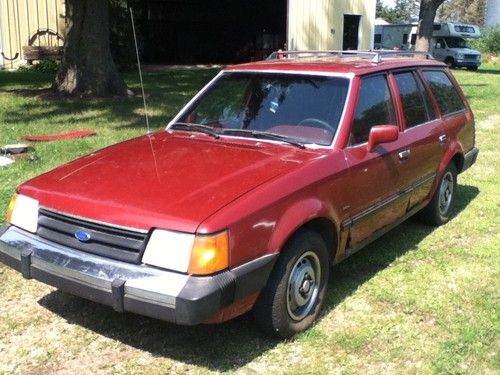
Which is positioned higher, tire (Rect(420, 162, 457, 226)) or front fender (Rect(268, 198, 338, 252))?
front fender (Rect(268, 198, 338, 252))

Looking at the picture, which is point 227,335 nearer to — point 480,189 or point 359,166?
point 359,166

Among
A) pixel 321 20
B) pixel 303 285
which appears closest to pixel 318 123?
pixel 303 285

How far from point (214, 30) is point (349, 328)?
2908 centimetres

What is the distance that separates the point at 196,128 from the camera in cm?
454

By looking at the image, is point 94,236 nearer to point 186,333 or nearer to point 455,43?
point 186,333

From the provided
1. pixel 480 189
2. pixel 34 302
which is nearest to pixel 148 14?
pixel 480 189

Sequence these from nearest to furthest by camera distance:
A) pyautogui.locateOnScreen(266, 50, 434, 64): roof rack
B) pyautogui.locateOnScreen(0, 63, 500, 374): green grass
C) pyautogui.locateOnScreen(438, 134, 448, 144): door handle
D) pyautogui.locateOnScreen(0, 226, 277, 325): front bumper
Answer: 1. pyautogui.locateOnScreen(0, 226, 277, 325): front bumper
2. pyautogui.locateOnScreen(0, 63, 500, 374): green grass
3. pyautogui.locateOnScreen(266, 50, 434, 64): roof rack
4. pyautogui.locateOnScreen(438, 134, 448, 144): door handle

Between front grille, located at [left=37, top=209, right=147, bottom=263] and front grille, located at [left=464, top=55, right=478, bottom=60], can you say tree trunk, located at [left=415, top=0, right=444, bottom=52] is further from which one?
front grille, located at [left=37, top=209, right=147, bottom=263]

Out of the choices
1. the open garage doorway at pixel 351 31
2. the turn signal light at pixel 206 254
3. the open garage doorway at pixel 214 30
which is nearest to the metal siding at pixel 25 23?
the open garage doorway at pixel 214 30

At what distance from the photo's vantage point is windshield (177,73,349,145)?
165 inches

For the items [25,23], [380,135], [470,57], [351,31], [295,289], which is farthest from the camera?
[470,57]

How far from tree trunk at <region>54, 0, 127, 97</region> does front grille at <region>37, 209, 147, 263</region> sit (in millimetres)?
9697

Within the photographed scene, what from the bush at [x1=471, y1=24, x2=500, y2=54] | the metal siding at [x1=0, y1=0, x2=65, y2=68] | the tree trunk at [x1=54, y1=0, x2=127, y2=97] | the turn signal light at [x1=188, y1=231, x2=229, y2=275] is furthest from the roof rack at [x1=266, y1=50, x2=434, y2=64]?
the bush at [x1=471, y1=24, x2=500, y2=54]

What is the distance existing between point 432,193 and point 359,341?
2.28 meters
